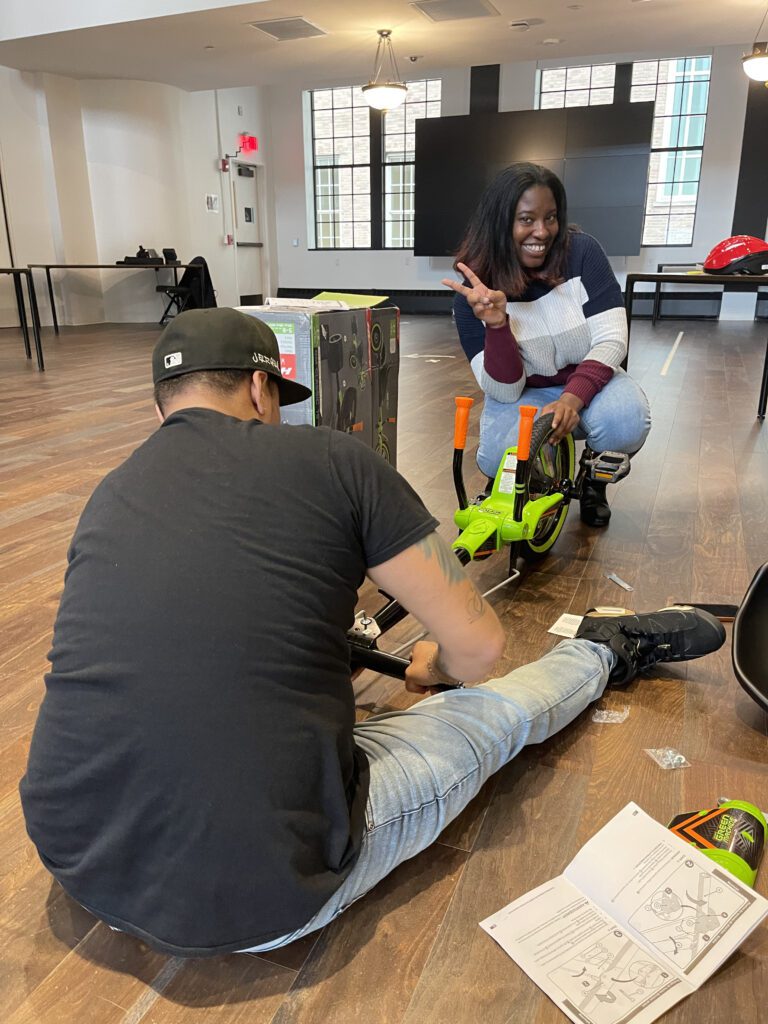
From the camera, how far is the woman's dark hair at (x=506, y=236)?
6.71ft

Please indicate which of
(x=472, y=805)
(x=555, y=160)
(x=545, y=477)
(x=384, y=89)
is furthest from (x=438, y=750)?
(x=555, y=160)

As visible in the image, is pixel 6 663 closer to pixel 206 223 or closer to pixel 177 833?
pixel 177 833

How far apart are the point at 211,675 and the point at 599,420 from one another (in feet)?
5.79

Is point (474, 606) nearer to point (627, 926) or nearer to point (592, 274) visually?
point (627, 926)

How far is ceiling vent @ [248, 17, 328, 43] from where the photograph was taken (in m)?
7.06

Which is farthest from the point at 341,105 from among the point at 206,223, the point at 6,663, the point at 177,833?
the point at 177,833

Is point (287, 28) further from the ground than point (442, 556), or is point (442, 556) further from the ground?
point (287, 28)

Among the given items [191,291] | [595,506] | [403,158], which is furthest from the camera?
[403,158]

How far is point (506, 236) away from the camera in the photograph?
82.8 inches

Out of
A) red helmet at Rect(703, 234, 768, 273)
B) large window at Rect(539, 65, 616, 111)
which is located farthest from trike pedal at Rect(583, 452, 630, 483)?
large window at Rect(539, 65, 616, 111)

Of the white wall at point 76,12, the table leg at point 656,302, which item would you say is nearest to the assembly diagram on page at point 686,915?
the white wall at point 76,12

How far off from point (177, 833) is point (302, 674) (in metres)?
0.20

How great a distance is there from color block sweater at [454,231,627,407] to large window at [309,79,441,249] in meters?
10.5

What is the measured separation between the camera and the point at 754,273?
346cm
